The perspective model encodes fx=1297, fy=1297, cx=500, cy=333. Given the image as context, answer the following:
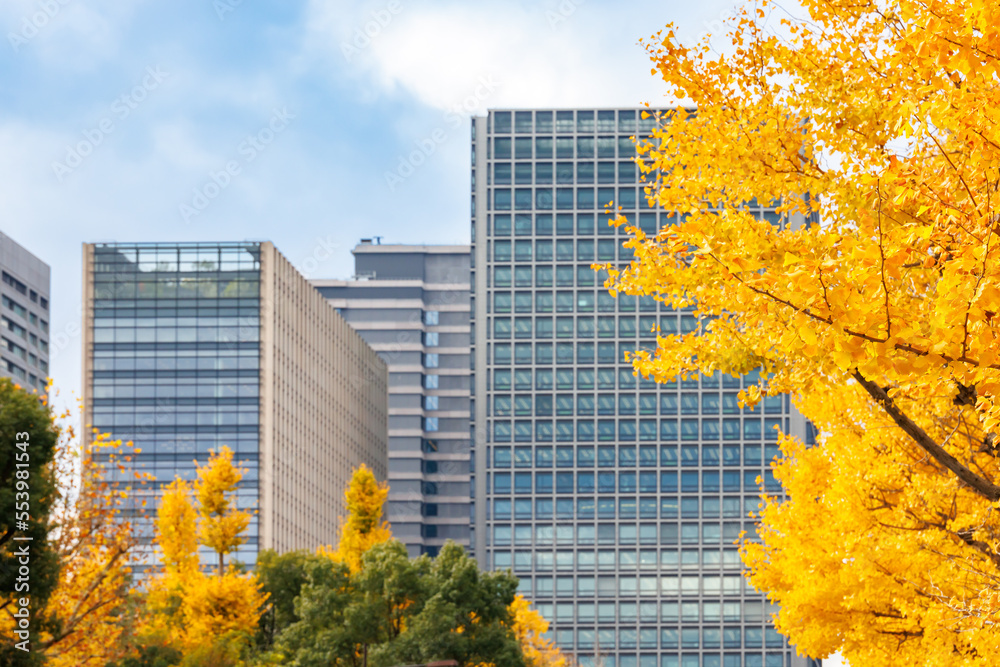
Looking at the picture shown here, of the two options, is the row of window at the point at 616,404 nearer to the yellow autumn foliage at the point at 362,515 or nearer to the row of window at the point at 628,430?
the row of window at the point at 628,430

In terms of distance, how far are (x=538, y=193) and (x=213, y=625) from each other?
84.7m

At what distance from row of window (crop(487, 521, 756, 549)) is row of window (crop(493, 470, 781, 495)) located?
10.6 ft

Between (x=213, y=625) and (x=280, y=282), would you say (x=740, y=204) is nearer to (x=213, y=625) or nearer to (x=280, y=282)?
(x=213, y=625)

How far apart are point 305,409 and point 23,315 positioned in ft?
101

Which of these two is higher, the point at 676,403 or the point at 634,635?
the point at 676,403

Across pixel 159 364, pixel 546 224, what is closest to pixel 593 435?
pixel 546 224

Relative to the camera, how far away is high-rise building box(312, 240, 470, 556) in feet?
419

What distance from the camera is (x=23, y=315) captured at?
4503 inches

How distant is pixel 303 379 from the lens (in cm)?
10119

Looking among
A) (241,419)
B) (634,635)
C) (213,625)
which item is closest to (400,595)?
(213,625)

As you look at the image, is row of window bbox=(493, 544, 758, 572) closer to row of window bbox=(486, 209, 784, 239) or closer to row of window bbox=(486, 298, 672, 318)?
row of window bbox=(486, 298, 672, 318)

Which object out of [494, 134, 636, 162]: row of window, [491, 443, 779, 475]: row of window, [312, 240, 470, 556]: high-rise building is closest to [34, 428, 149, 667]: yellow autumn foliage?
[491, 443, 779, 475]: row of window

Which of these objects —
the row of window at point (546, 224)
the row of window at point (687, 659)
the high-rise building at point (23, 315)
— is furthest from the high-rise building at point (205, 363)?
the row of window at point (687, 659)

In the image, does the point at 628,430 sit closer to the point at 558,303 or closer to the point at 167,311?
the point at 558,303
